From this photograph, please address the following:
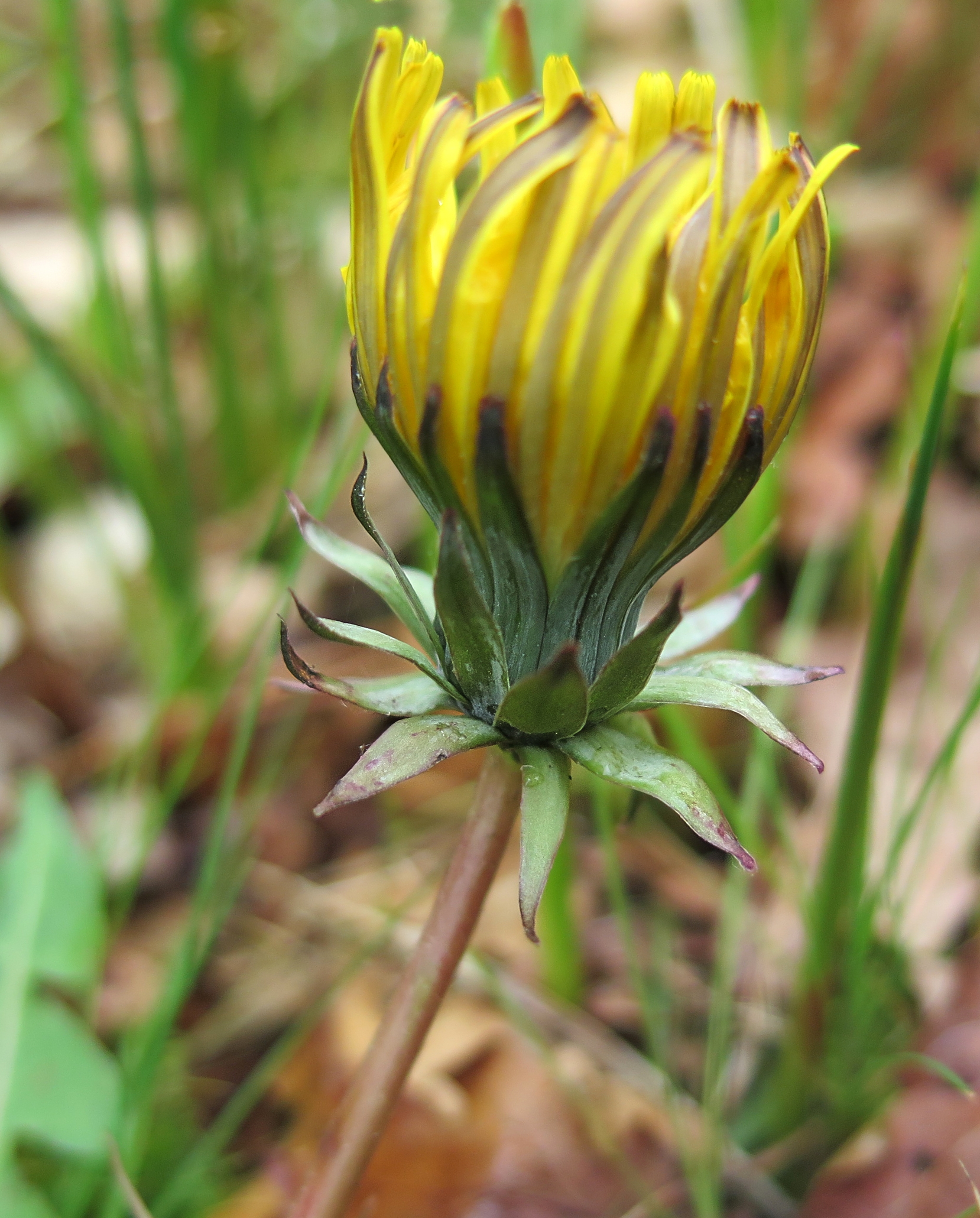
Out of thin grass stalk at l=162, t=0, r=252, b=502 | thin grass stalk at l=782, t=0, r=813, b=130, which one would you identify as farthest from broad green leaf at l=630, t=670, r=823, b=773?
thin grass stalk at l=162, t=0, r=252, b=502

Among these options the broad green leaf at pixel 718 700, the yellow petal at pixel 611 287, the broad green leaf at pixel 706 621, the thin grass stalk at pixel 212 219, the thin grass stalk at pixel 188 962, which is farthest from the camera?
the thin grass stalk at pixel 212 219

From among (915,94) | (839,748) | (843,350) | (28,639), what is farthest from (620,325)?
(915,94)

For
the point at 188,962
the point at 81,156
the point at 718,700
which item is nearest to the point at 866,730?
the point at 718,700

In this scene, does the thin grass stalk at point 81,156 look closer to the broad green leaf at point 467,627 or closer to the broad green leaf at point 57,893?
the broad green leaf at point 57,893

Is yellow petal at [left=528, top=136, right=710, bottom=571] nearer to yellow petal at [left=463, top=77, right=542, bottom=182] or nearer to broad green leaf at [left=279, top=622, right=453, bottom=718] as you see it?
yellow petal at [left=463, top=77, right=542, bottom=182]

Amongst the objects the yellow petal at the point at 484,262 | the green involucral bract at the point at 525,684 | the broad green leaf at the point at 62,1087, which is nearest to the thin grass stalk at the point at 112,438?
the broad green leaf at the point at 62,1087

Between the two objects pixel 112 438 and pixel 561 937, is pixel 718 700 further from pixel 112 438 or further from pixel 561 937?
pixel 112 438

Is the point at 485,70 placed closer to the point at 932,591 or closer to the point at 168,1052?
the point at 168,1052
